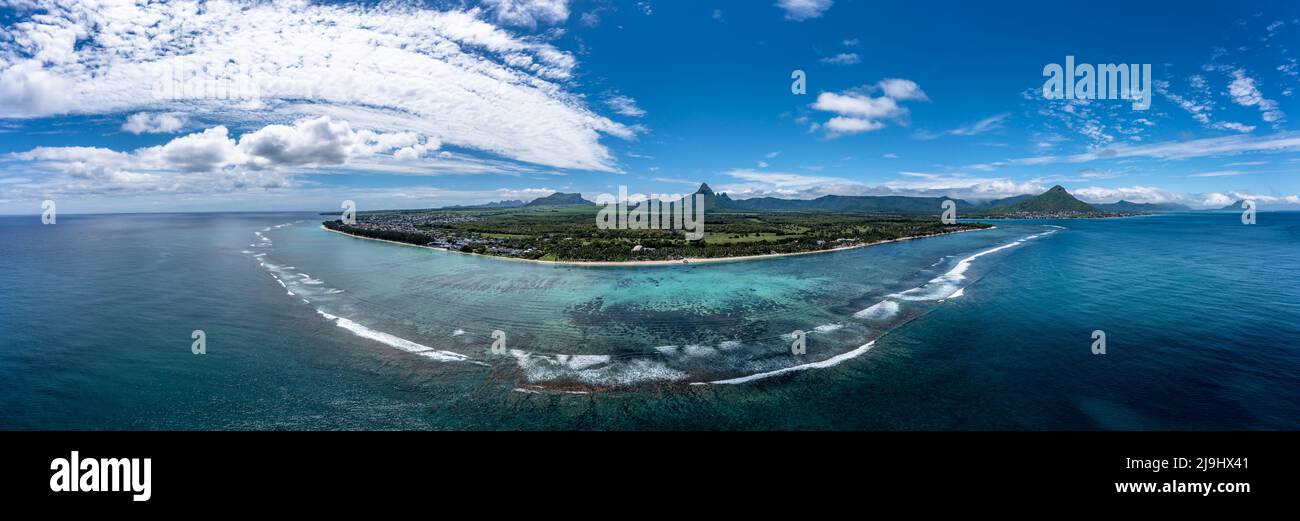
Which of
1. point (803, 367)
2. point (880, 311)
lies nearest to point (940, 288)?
point (880, 311)

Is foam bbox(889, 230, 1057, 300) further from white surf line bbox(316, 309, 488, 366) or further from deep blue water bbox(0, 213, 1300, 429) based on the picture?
white surf line bbox(316, 309, 488, 366)

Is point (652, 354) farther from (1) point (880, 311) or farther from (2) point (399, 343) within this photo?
(1) point (880, 311)

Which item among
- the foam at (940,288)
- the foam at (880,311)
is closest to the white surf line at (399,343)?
the foam at (880,311)

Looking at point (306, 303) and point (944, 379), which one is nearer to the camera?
point (944, 379)

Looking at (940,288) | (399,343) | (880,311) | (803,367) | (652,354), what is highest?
(940,288)
